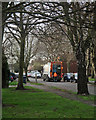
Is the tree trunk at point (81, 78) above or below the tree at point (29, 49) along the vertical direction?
below

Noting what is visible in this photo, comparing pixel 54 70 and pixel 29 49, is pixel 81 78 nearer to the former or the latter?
pixel 29 49

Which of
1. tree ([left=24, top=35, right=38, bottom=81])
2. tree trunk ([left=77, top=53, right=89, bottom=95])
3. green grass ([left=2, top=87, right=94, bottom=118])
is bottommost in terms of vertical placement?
green grass ([left=2, top=87, right=94, bottom=118])

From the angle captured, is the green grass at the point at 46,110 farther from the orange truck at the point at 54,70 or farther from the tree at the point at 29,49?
the orange truck at the point at 54,70


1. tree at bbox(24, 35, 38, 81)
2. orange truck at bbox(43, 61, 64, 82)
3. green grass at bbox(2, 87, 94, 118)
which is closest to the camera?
green grass at bbox(2, 87, 94, 118)

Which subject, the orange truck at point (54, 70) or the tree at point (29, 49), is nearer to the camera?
the tree at point (29, 49)

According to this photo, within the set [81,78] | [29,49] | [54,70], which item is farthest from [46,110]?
[54,70]

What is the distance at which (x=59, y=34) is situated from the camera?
63.0ft


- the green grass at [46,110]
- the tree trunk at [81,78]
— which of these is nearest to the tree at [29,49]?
the tree trunk at [81,78]

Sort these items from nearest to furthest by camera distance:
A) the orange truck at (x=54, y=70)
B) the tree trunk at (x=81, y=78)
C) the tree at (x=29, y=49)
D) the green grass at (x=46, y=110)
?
1. the green grass at (x=46, y=110)
2. the tree trunk at (x=81, y=78)
3. the tree at (x=29, y=49)
4. the orange truck at (x=54, y=70)

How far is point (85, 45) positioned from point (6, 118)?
11.0 meters

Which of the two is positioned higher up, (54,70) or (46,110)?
(54,70)

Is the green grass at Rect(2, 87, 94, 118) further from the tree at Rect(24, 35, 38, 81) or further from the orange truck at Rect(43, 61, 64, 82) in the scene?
the orange truck at Rect(43, 61, 64, 82)

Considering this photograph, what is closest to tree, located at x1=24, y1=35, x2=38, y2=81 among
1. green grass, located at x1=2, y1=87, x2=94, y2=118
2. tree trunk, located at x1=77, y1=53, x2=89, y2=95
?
tree trunk, located at x1=77, y1=53, x2=89, y2=95

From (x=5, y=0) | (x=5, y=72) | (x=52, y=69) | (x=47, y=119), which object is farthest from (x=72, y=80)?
(x=47, y=119)
